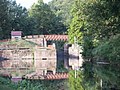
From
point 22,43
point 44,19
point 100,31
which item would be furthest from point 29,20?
point 100,31

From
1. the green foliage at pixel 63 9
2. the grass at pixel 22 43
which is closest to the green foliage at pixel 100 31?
the grass at pixel 22 43

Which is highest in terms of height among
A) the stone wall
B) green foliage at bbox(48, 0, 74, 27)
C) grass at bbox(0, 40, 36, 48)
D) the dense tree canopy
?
green foliage at bbox(48, 0, 74, 27)

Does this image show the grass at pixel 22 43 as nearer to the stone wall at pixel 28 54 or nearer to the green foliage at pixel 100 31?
the stone wall at pixel 28 54

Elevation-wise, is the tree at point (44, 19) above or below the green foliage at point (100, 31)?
above

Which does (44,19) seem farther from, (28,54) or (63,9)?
(63,9)

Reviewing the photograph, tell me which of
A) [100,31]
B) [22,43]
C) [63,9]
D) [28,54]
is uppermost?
[63,9]

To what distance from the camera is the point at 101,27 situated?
2255 cm

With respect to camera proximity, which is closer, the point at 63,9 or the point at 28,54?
the point at 28,54

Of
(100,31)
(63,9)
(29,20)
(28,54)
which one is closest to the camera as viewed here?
(100,31)

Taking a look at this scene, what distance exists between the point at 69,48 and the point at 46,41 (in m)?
2.34

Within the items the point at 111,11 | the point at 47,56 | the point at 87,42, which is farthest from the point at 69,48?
the point at 111,11

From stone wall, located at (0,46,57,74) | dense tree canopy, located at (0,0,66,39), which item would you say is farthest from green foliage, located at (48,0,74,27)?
stone wall, located at (0,46,57,74)

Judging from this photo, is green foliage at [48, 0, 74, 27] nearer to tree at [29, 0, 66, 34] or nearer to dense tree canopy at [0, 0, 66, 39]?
tree at [29, 0, 66, 34]

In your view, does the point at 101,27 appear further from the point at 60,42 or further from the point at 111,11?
the point at 60,42
